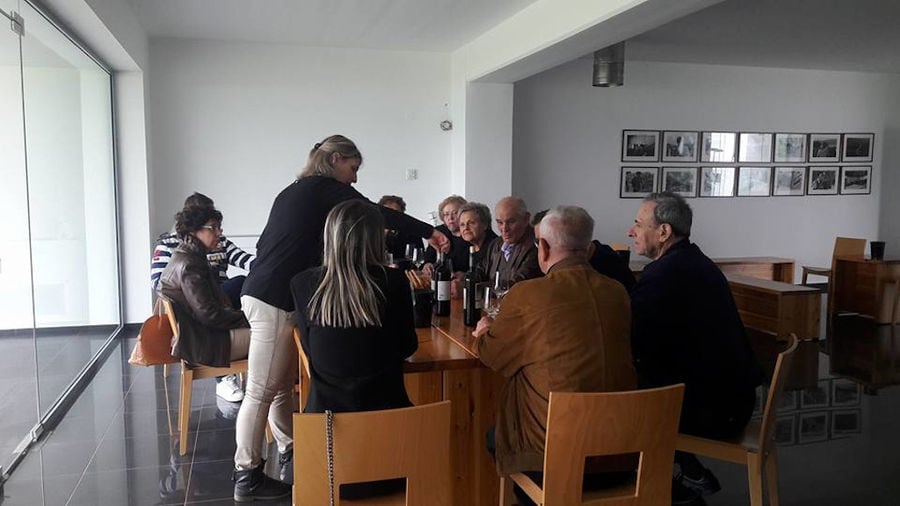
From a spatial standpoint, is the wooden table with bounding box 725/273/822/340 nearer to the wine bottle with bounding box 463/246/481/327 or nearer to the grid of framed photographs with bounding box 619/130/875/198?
the grid of framed photographs with bounding box 619/130/875/198

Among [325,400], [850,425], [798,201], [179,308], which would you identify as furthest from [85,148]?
[798,201]

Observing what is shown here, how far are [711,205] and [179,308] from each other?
7.11 meters

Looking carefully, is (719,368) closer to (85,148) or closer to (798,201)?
(85,148)

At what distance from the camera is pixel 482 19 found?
6047mm

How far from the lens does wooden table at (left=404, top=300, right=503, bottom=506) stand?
2518mm

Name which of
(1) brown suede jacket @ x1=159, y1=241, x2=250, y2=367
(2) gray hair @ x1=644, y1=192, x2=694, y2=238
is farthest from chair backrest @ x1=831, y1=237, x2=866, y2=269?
(1) brown suede jacket @ x1=159, y1=241, x2=250, y2=367

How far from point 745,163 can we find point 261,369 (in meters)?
7.55

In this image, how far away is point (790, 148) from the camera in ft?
29.1

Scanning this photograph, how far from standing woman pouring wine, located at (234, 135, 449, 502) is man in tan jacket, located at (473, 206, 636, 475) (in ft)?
3.22

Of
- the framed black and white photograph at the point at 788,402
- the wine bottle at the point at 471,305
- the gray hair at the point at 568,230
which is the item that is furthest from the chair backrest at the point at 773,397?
the framed black and white photograph at the point at 788,402

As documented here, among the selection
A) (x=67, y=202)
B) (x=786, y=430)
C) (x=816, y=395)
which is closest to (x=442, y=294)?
(x=786, y=430)

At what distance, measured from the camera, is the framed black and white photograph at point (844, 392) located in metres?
4.50

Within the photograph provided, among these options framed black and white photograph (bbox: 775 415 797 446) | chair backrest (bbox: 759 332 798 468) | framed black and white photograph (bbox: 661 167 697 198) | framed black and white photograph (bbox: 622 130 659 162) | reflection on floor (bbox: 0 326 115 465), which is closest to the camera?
chair backrest (bbox: 759 332 798 468)

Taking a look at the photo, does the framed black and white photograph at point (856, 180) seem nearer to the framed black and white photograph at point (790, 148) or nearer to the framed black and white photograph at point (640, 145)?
the framed black and white photograph at point (790, 148)
